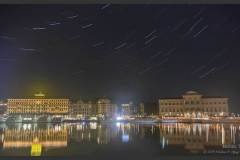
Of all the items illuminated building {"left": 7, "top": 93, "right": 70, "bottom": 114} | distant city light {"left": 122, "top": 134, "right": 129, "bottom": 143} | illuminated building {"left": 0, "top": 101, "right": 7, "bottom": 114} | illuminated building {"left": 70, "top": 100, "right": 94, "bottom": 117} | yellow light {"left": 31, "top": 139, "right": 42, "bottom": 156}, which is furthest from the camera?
illuminated building {"left": 70, "top": 100, "right": 94, "bottom": 117}

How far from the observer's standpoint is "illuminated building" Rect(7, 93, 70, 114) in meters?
4.59

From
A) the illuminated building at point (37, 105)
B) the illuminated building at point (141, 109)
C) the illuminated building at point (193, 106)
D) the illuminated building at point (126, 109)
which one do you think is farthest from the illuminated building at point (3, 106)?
the illuminated building at point (193, 106)

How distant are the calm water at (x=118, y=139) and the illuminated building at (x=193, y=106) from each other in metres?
0.17

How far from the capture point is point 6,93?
438 cm

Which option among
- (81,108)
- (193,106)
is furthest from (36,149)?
(193,106)

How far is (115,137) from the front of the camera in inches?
171

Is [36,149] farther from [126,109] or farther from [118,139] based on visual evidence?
[126,109]

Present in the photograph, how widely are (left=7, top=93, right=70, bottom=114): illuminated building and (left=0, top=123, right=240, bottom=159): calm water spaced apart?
202 mm

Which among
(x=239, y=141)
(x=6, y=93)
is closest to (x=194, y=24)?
(x=239, y=141)

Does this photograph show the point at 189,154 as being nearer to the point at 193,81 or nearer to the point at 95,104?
the point at 193,81

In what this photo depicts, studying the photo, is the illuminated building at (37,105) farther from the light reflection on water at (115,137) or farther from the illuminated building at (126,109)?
the illuminated building at (126,109)

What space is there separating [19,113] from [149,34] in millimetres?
2041

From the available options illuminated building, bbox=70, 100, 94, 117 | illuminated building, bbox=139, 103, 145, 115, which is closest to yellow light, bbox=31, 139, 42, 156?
illuminated building, bbox=70, 100, 94, 117

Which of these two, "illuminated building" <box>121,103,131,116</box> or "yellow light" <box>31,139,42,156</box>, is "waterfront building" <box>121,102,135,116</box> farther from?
"yellow light" <box>31,139,42,156</box>
